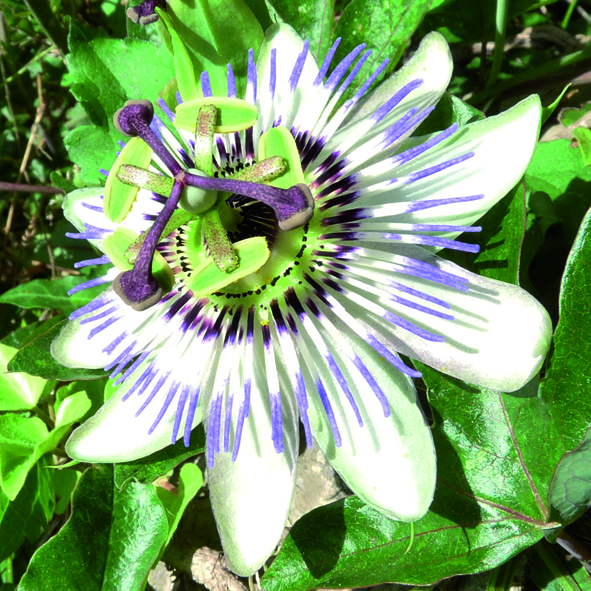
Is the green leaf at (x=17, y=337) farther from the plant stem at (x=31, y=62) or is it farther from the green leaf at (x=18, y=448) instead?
the plant stem at (x=31, y=62)

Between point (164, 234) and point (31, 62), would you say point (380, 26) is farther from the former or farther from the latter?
point (31, 62)

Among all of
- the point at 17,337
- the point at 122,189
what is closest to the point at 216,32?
the point at 122,189

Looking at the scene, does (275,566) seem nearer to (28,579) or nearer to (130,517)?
(130,517)

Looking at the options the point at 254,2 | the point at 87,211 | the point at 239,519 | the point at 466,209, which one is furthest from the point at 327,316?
the point at 254,2

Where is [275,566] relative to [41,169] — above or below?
below

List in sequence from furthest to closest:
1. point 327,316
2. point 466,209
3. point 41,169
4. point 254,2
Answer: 1. point 41,169
2. point 254,2
3. point 327,316
4. point 466,209

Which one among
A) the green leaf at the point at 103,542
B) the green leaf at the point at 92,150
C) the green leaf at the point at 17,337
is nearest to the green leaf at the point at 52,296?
the green leaf at the point at 17,337
